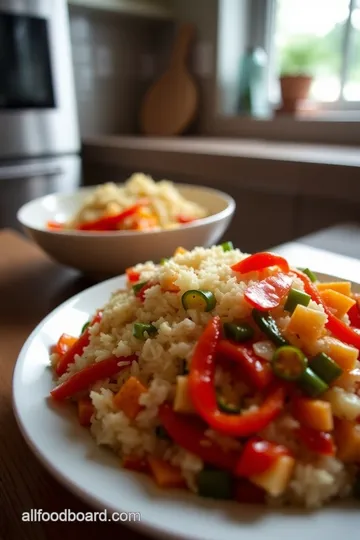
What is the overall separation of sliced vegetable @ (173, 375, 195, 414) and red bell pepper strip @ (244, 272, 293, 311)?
13 centimetres

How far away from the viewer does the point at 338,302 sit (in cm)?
65

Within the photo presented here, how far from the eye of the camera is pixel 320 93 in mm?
2709

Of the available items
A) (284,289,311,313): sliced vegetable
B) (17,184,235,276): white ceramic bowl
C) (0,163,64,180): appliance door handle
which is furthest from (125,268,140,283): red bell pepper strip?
(0,163,64,180): appliance door handle

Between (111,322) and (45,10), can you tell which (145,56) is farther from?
(111,322)

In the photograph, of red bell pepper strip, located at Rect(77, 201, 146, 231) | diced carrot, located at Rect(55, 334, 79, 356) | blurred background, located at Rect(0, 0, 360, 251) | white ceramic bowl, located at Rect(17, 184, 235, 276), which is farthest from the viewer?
blurred background, located at Rect(0, 0, 360, 251)

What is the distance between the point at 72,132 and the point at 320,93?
4.35 ft

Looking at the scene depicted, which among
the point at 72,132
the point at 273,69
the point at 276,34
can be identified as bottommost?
the point at 72,132

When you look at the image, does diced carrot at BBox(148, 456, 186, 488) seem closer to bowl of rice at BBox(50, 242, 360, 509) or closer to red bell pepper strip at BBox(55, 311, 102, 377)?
bowl of rice at BBox(50, 242, 360, 509)

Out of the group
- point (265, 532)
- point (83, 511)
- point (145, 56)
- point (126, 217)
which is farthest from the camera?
point (145, 56)

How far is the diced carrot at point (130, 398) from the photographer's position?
55cm

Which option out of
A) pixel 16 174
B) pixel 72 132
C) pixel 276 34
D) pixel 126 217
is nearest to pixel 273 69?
pixel 276 34

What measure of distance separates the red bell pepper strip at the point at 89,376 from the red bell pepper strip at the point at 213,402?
0.34 feet

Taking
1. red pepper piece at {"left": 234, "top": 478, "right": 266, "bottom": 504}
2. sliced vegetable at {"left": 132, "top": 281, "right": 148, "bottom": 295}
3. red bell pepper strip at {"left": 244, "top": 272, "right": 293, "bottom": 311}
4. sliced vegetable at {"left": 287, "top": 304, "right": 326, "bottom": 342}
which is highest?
red bell pepper strip at {"left": 244, "top": 272, "right": 293, "bottom": 311}

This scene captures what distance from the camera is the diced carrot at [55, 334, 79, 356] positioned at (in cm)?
72
